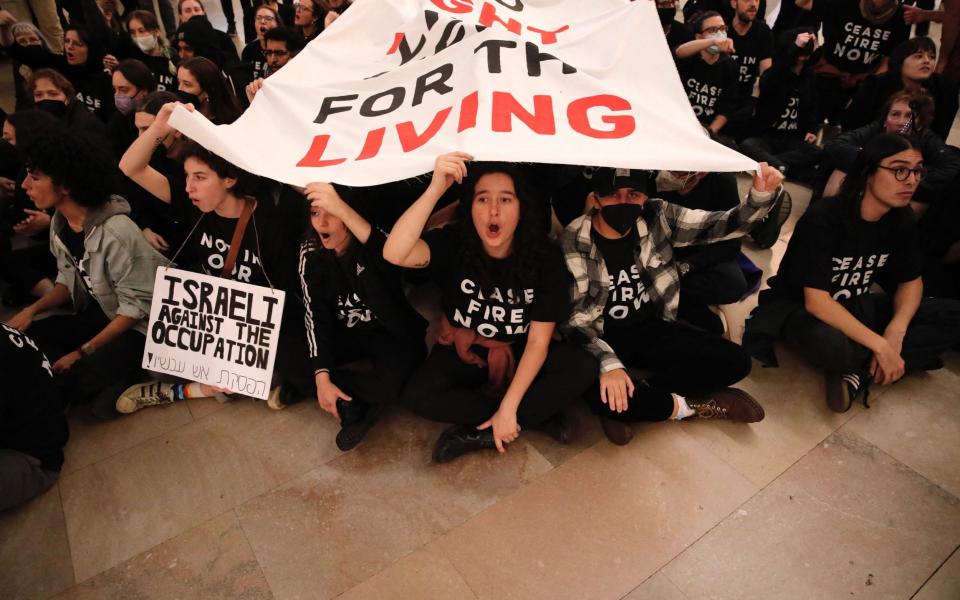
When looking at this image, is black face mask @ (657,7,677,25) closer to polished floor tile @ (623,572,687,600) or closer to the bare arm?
the bare arm

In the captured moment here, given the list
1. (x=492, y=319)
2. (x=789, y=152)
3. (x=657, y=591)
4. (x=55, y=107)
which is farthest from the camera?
(x=789, y=152)

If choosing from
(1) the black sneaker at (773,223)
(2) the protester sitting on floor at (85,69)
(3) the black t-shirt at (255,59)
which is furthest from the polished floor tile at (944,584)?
(2) the protester sitting on floor at (85,69)

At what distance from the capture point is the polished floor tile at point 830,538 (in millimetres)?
1847

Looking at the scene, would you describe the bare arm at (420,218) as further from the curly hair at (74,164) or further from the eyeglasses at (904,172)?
the eyeglasses at (904,172)

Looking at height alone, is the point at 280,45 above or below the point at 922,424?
above

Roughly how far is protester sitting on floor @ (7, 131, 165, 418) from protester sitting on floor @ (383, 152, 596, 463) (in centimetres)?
133

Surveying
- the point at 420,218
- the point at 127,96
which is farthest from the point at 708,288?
the point at 127,96

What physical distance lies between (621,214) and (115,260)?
88.0 inches

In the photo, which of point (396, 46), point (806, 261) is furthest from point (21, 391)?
point (806, 261)

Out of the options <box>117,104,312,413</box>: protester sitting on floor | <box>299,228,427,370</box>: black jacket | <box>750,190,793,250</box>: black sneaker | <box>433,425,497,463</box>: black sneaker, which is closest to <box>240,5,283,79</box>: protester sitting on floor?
<box>117,104,312,413</box>: protester sitting on floor

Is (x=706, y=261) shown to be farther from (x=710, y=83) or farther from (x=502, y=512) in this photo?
(x=710, y=83)

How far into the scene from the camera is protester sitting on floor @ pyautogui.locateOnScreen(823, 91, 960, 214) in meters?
3.26

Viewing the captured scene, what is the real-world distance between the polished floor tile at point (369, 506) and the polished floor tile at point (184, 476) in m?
0.13

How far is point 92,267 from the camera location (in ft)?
8.00
